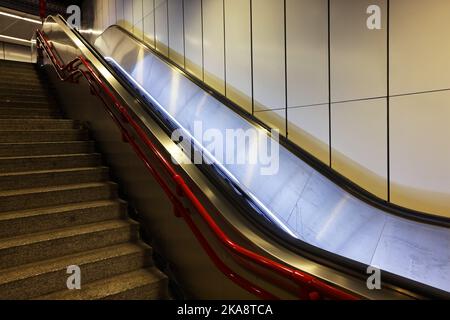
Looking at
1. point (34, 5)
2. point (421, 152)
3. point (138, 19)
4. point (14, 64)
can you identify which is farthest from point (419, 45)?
point (34, 5)

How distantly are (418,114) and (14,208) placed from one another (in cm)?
329

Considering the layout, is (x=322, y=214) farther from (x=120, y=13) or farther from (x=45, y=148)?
(x=120, y=13)

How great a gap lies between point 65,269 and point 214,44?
12.9ft

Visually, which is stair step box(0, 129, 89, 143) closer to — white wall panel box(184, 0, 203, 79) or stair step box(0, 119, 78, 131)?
stair step box(0, 119, 78, 131)

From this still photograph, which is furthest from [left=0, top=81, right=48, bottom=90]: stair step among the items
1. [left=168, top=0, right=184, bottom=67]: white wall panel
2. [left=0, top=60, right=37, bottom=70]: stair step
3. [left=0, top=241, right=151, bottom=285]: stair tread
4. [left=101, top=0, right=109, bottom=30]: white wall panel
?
[left=101, top=0, right=109, bottom=30]: white wall panel

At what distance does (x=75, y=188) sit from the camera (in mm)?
2553

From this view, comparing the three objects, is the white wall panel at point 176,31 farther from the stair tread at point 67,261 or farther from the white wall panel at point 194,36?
the stair tread at point 67,261

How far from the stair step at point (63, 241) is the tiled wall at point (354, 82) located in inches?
84.6

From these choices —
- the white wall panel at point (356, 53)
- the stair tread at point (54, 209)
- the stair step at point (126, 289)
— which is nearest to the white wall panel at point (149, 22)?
the white wall panel at point (356, 53)
